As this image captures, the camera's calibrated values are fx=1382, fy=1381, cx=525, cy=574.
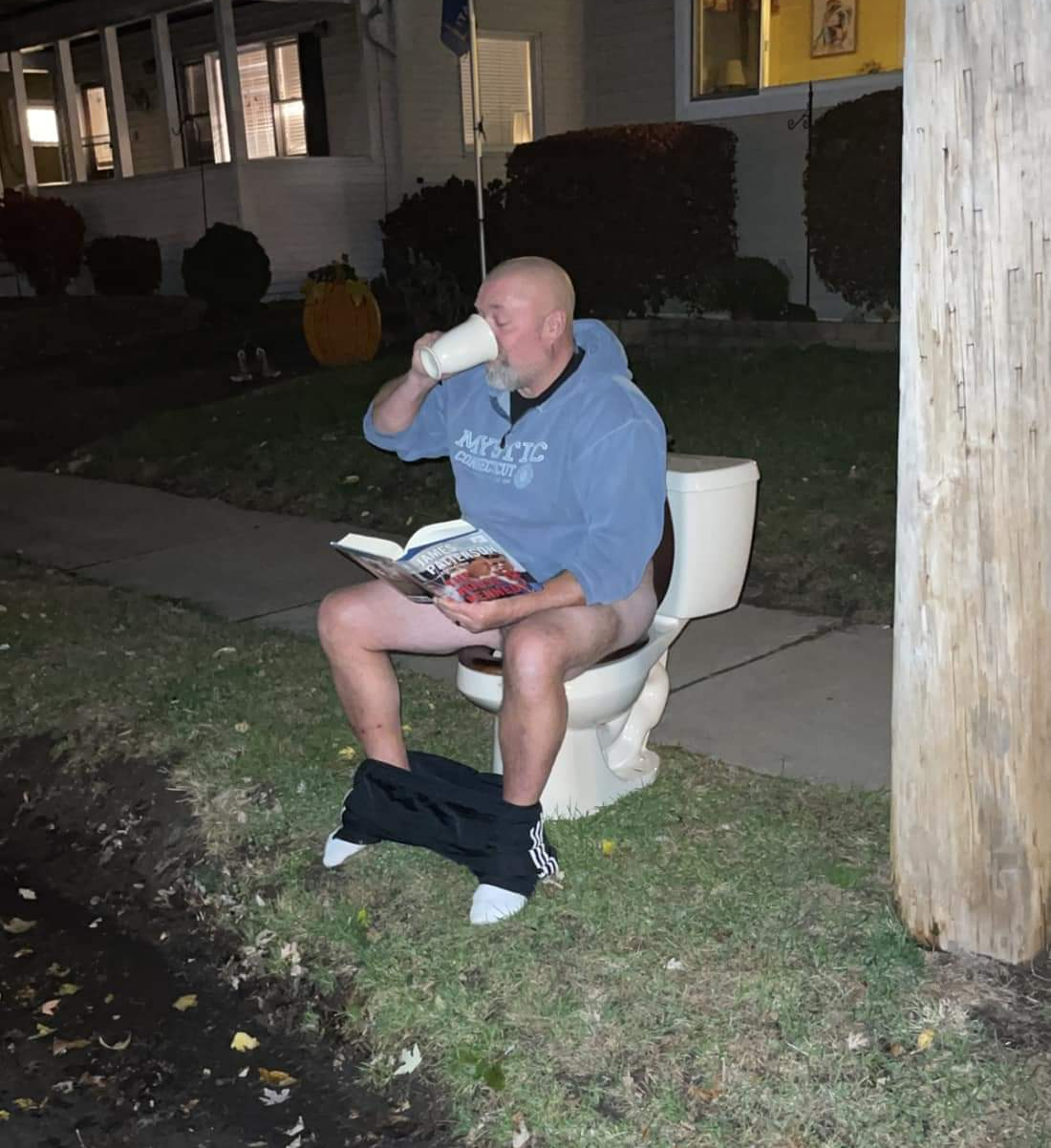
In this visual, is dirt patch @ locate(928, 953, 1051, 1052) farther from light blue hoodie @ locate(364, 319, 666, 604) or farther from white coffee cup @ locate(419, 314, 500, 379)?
white coffee cup @ locate(419, 314, 500, 379)

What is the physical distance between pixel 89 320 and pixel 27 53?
21.0 ft

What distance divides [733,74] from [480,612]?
38.1 ft

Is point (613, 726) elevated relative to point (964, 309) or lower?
lower

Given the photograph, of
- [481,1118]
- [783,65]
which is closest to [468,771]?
[481,1118]

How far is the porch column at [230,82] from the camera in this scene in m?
15.2

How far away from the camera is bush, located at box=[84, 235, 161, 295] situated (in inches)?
647

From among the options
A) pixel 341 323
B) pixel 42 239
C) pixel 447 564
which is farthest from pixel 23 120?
pixel 447 564

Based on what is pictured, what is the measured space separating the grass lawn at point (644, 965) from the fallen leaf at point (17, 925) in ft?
1.55

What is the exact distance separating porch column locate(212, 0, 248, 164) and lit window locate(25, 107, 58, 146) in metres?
5.40

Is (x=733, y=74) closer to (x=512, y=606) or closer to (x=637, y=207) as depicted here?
(x=637, y=207)

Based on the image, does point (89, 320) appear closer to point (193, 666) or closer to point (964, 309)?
point (193, 666)

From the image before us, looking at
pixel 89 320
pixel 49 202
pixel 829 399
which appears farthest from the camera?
pixel 49 202

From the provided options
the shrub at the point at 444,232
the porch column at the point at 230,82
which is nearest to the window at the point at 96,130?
the porch column at the point at 230,82

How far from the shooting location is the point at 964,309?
2537 millimetres
